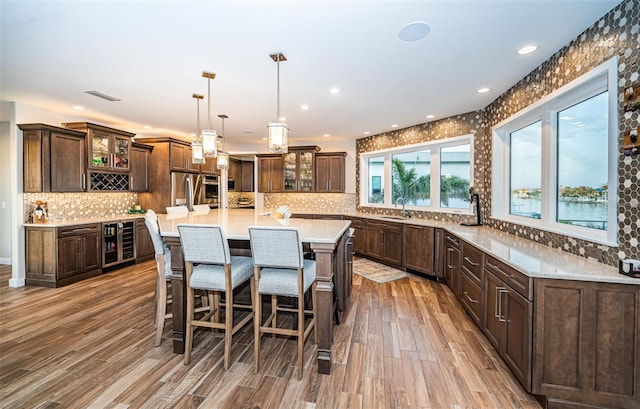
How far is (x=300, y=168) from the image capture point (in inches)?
280

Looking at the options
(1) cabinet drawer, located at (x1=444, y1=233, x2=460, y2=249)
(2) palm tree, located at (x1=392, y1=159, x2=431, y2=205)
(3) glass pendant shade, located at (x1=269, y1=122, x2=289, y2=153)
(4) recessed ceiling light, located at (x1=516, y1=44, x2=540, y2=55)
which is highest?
(4) recessed ceiling light, located at (x1=516, y1=44, x2=540, y2=55)

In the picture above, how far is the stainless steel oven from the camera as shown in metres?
7.28

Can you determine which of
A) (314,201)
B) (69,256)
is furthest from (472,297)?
(69,256)

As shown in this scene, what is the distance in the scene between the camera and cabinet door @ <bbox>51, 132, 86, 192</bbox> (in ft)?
15.0

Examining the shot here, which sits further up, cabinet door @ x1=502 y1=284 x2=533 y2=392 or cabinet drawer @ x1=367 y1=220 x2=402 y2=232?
cabinet drawer @ x1=367 y1=220 x2=402 y2=232

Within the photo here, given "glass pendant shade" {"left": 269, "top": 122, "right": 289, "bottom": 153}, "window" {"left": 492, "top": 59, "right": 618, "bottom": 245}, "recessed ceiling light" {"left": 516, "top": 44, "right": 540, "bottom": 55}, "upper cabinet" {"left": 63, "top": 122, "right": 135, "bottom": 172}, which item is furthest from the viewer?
"upper cabinet" {"left": 63, "top": 122, "right": 135, "bottom": 172}

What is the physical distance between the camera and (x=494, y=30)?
92.7 inches

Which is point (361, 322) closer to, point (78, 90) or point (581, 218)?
point (581, 218)

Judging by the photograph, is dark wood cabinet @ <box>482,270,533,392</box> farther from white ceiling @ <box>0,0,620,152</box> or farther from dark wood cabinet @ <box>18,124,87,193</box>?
dark wood cabinet @ <box>18,124,87,193</box>

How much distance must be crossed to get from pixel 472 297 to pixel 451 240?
1049 mm

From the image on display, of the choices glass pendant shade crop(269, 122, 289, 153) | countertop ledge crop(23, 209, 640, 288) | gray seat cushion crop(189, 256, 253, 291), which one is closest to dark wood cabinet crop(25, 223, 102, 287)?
gray seat cushion crop(189, 256, 253, 291)

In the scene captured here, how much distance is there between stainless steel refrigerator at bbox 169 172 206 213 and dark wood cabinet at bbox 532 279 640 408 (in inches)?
243

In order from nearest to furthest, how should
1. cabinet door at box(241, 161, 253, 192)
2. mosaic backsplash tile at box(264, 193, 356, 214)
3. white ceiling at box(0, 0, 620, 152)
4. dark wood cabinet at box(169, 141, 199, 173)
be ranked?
white ceiling at box(0, 0, 620, 152)
dark wood cabinet at box(169, 141, 199, 173)
mosaic backsplash tile at box(264, 193, 356, 214)
cabinet door at box(241, 161, 253, 192)

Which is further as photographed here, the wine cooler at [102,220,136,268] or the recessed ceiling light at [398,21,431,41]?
the wine cooler at [102,220,136,268]
